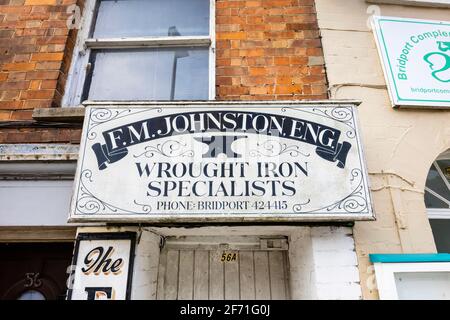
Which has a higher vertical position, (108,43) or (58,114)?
(108,43)

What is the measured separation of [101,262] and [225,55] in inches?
80.3

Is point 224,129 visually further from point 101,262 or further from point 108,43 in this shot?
point 108,43

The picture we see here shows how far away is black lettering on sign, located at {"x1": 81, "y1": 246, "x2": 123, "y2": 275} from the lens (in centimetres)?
229

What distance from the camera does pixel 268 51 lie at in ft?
10.3

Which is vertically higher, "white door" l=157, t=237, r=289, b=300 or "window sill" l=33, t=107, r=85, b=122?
"window sill" l=33, t=107, r=85, b=122

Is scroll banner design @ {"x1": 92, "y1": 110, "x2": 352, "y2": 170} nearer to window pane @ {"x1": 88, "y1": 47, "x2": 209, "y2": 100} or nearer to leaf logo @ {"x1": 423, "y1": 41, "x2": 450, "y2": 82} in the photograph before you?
window pane @ {"x1": 88, "y1": 47, "x2": 209, "y2": 100}

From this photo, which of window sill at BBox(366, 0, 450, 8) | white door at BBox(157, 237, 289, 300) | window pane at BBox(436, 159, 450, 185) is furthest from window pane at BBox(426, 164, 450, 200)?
window sill at BBox(366, 0, 450, 8)

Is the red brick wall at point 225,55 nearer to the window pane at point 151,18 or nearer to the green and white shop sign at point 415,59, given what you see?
the window pane at point 151,18

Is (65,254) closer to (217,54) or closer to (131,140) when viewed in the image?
(131,140)

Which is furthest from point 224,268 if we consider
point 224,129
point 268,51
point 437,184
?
point 437,184

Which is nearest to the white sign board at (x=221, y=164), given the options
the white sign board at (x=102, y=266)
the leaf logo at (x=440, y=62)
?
the white sign board at (x=102, y=266)

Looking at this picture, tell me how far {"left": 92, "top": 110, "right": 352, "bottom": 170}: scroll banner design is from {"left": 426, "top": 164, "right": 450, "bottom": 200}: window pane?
1.27 metres

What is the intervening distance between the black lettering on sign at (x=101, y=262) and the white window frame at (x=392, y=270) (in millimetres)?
1760

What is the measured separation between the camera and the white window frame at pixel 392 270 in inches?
88.2
